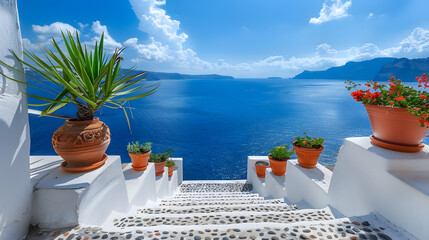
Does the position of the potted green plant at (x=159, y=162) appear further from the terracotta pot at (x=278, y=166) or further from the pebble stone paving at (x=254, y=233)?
the pebble stone paving at (x=254, y=233)

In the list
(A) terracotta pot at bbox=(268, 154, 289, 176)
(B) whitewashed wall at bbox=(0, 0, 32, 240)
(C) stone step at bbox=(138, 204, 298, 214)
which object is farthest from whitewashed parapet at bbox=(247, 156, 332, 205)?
(B) whitewashed wall at bbox=(0, 0, 32, 240)

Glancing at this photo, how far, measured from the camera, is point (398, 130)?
65.8 inches

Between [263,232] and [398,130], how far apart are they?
5.08 feet

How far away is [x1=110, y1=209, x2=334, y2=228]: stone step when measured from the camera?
1805 mm

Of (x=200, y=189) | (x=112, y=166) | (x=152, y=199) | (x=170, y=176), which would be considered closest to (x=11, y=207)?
(x=112, y=166)

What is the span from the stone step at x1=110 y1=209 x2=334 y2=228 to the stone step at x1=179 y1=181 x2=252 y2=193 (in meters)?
3.91

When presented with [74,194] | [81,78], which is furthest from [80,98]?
[74,194]

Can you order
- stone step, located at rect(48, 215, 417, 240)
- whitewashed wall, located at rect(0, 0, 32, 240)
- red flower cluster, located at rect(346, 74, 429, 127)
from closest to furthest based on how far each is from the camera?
whitewashed wall, located at rect(0, 0, 32, 240) → stone step, located at rect(48, 215, 417, 240) → red flower cluster, located at rect(346, 74, 429, 127)

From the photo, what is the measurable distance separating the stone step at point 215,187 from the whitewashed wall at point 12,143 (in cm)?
475

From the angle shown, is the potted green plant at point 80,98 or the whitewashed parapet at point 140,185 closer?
the potted green plant at point 80,98

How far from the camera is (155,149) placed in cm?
1847

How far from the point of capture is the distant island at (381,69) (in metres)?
96.4

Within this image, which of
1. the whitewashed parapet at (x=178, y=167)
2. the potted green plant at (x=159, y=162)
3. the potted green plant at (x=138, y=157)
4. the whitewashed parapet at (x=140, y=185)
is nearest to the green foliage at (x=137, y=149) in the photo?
the potted green plant at (x=138, y=157)

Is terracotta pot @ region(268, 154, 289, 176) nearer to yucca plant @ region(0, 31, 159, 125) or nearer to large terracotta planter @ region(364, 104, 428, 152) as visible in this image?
large terracotta planter @ region(364, 104, 428, 152)
